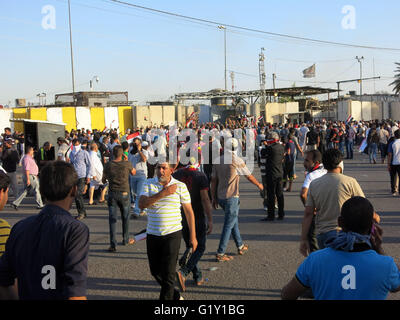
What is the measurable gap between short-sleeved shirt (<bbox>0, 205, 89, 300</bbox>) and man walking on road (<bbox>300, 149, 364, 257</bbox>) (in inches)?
111

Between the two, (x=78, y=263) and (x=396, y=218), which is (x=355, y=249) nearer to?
(x=78, y=263)

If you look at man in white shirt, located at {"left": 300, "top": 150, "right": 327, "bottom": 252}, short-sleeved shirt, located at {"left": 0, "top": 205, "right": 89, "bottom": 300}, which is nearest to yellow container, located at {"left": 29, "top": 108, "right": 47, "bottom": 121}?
man in white shirt, located at {"left": 300, "top": 150, "right": 327, "bottom": 252}

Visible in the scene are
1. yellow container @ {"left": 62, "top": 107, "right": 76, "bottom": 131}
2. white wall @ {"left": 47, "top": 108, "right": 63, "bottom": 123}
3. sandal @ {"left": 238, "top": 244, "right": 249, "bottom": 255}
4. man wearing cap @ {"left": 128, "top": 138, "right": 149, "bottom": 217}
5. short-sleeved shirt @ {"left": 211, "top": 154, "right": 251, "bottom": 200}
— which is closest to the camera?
short-sleeved shirt @ {"left": 211, "top": 154, "right": 251, "bottom": 200}

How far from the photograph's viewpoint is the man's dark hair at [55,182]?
248cm

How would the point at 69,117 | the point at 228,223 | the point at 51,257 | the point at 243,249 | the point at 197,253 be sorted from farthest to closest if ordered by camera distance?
1. the point at 69,117
2. the point at 243,249
3. the point at 228,223
4. the point at 197,253
5. the point at 51,257

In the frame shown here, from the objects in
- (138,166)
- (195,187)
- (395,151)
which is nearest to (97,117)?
(138,166)

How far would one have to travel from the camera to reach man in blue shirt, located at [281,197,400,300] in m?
2.40

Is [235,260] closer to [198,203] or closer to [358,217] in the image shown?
[198,203]

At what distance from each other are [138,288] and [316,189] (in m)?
2.80

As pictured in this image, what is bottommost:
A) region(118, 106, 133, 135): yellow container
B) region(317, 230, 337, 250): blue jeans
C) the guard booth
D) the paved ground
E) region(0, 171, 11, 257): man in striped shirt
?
→ the paved ground

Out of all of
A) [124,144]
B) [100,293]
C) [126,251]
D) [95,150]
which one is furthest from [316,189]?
[95,150]

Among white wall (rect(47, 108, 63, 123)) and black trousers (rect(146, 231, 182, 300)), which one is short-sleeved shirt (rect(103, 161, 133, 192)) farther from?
white wall (rect(47, 108, 63, 123))

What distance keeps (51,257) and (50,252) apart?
30 millimetres

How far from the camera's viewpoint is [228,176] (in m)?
6.78
